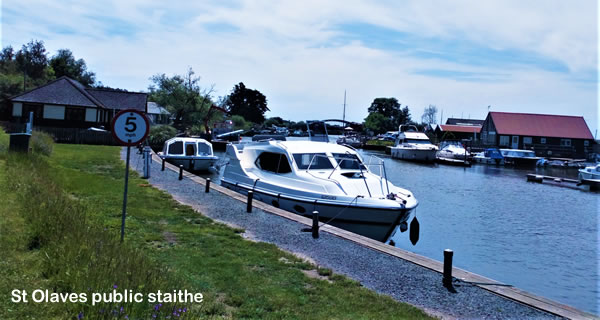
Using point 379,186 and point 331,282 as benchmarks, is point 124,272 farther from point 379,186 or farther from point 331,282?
point 379,186

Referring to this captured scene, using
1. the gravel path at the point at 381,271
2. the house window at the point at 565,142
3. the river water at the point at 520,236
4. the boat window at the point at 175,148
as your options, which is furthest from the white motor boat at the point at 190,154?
the house window at the point at 565,142

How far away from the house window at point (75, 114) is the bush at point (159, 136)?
763cm

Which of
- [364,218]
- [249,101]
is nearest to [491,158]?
[364,218]

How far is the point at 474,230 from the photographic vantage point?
20.0 m

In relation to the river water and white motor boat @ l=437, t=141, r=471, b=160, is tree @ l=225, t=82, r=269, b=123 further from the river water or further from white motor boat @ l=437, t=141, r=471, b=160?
the river water

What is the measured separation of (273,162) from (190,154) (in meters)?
18.0

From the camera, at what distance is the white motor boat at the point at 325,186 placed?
47.1 feet

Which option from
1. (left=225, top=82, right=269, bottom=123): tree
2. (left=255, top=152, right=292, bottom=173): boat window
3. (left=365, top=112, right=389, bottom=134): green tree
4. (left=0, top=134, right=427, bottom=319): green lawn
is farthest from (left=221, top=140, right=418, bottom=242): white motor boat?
(left=365, top=112, right=389, bottom=134): green tree

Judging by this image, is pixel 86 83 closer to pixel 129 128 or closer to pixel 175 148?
pixel 175 148

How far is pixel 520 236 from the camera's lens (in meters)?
19.2

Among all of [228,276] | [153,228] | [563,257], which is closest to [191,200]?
[153,228]

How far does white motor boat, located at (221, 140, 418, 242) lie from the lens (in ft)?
47.1

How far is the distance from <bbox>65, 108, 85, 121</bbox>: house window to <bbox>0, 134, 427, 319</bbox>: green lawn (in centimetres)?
4478

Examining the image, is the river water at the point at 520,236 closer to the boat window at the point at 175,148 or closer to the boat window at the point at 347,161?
the boat window at the point at 347,161
